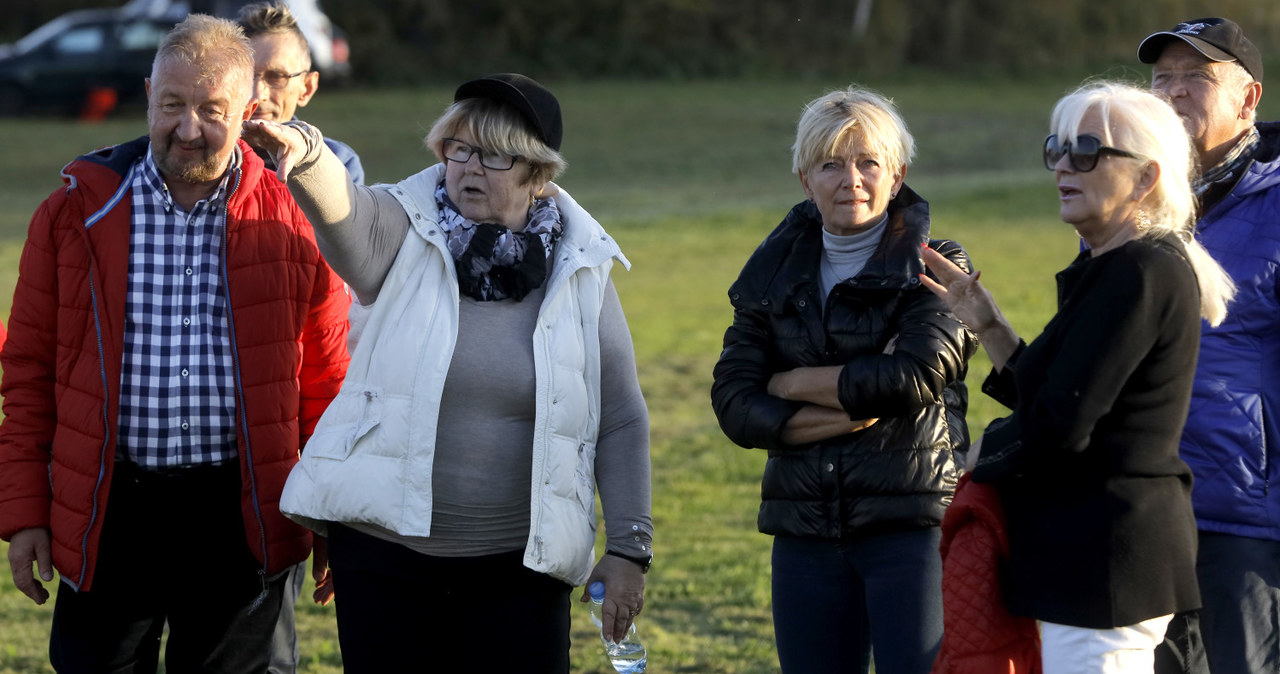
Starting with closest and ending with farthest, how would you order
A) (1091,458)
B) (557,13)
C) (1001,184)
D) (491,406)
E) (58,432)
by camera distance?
(1091,458)
(491,406)
(58,432)
(1001,184)
(557,13)

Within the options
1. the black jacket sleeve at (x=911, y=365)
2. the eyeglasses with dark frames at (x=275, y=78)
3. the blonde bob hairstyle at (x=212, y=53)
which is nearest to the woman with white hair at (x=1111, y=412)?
the black jacket sleeve at (x=911, y=365)

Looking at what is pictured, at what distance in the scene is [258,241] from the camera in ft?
11.7

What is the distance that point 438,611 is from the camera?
3260mm

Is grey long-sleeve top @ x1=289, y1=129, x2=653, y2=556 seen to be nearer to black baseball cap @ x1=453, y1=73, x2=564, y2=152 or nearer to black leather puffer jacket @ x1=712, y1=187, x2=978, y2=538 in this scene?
black baseball cap @ x1=453, y1=73, x2=564, y2=152

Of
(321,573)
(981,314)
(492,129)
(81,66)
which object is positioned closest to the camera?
(981,314)

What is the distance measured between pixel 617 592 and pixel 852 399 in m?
0.71

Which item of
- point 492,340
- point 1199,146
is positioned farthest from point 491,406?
point 1199,146

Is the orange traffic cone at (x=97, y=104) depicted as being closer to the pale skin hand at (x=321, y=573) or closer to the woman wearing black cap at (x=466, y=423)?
the pale skin hand at (x=321, y=573)

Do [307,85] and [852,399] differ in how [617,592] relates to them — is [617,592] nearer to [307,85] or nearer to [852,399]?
[852,399]

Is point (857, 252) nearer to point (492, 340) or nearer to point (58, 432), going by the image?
point (492, 340)

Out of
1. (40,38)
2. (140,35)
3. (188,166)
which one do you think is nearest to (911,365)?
(188,166)

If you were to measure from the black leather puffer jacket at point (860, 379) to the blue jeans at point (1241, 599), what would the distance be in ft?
2.09

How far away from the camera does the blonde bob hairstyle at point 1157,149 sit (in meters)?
2.87

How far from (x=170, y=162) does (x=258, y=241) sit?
286mm
